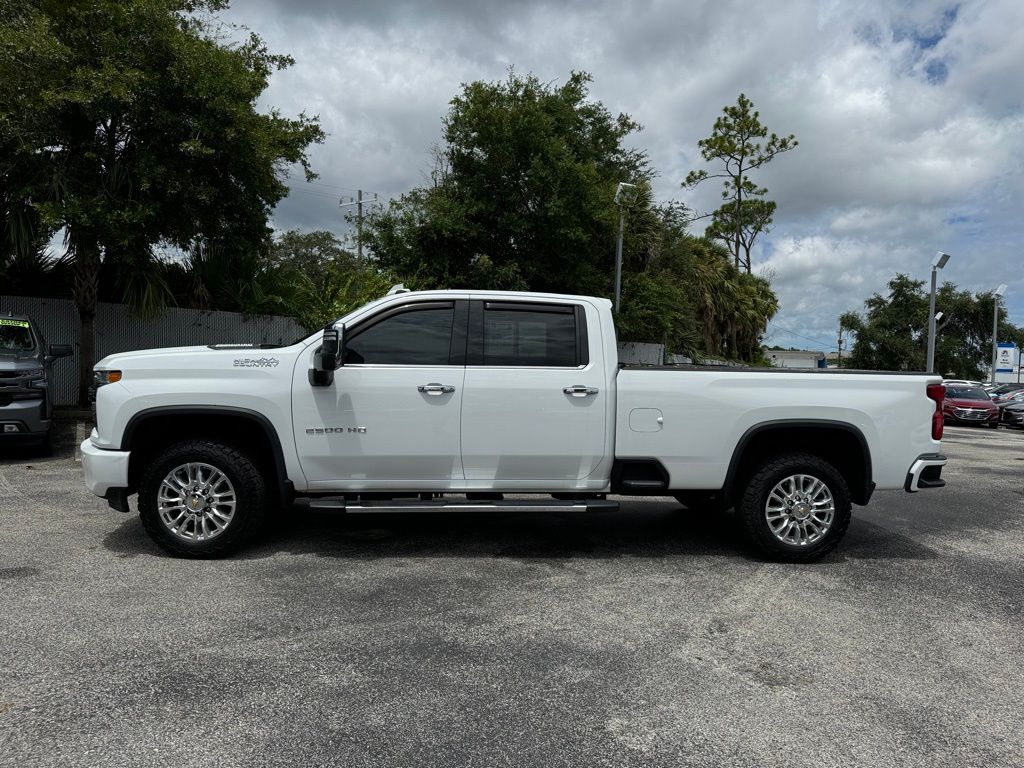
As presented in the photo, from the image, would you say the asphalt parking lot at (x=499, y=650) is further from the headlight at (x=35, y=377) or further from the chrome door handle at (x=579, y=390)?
the headlight at (x=35, y=377)

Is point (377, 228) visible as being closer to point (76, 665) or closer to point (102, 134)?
point (102, 134)

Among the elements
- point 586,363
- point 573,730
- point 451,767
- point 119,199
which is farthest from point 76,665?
point 119,199

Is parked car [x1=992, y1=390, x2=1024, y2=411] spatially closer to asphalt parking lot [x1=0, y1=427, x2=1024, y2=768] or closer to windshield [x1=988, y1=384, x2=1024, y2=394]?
windshield [x1=988, y1=384, x2=1024, y2=394]

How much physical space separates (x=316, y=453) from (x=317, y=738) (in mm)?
2677

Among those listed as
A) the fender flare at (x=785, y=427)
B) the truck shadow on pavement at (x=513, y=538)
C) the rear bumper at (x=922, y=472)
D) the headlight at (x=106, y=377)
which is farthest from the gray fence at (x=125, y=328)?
the rear bumper at (x=922, y=472)

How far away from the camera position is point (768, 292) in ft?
160

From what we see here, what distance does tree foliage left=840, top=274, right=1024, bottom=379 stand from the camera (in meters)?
48.3

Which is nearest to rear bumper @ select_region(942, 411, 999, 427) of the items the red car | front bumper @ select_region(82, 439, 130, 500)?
the red car

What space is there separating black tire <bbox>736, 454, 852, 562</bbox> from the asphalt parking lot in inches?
5.8

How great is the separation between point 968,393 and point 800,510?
23.5m

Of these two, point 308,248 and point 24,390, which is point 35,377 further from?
point 308,248

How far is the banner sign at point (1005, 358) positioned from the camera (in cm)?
3797

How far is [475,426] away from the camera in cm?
551

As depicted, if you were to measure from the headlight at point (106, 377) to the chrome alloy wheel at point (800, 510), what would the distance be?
488 centimetres
